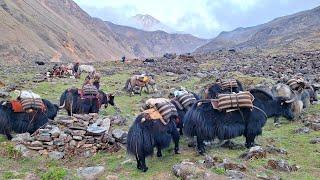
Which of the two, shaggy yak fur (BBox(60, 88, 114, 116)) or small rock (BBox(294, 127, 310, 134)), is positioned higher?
shaggy yak fur (BBox(60, 88, 114, 116))

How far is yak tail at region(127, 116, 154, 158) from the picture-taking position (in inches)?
308

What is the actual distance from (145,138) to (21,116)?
3627mm

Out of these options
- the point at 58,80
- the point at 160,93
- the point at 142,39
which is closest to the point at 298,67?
the point at 160,93

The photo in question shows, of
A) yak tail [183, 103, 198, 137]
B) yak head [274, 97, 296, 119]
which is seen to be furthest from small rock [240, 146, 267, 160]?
yak head [274, 97, 296, 119]

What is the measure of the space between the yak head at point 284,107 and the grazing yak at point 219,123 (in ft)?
7.12

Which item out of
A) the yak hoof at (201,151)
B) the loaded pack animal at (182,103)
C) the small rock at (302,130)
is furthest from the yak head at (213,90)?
the yak hoof at (201,151)

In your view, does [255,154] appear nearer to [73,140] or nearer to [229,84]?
[73,140]

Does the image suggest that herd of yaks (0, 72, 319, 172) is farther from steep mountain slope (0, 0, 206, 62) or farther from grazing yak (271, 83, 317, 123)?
steep mountain slope (0, 0, 206, 62)

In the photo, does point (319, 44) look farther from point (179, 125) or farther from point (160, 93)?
point (179, 125)

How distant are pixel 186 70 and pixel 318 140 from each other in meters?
19.0

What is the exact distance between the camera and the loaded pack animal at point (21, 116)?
9992mm

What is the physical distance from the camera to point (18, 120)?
33.3ft

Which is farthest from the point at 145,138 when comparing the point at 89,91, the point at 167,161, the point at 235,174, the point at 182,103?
the point at 89,91

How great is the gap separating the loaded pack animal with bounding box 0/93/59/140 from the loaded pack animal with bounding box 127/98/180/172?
9.89 feet
